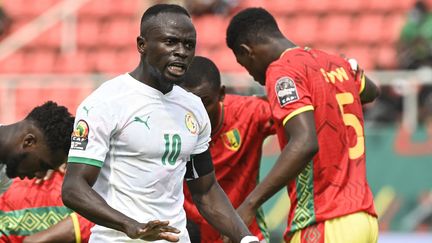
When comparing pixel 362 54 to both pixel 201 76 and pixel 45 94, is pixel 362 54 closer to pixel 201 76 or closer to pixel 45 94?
→ pixel 45 94

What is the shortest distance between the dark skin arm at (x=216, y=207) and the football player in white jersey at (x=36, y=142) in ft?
2.72

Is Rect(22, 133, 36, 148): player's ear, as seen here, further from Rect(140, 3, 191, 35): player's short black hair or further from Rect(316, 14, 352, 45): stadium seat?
Rect(316, 14, 352, 45): stadium seat

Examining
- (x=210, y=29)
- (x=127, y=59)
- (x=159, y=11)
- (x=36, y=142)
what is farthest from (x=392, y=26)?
(x=159, y=11)

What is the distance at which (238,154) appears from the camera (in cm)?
696

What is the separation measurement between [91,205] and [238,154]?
A: 219 cm

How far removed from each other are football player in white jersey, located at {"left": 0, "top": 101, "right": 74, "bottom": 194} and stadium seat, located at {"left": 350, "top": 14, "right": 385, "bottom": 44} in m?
12.2

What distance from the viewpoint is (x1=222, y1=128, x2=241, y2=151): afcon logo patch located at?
274 inches

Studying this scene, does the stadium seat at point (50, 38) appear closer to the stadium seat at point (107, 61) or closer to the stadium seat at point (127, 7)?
the stadium seat at point (107, 61)

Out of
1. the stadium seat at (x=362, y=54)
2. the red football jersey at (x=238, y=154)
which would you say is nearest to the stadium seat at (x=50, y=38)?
the stadium seat at (x=362, y=54)

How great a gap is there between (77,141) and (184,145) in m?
0.58

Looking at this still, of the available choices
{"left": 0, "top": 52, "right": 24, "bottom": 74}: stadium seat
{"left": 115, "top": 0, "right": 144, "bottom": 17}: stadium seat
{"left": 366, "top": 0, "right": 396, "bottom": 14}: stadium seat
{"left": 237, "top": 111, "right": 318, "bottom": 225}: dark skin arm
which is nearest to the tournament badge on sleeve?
{"left": 237, "top": 111, "right": 318, "bottom": 225}: dark skin arm

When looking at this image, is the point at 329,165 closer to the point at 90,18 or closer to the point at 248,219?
the point at 248,219

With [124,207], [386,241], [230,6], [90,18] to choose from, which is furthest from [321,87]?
[90,18]

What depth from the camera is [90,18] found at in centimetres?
1928
